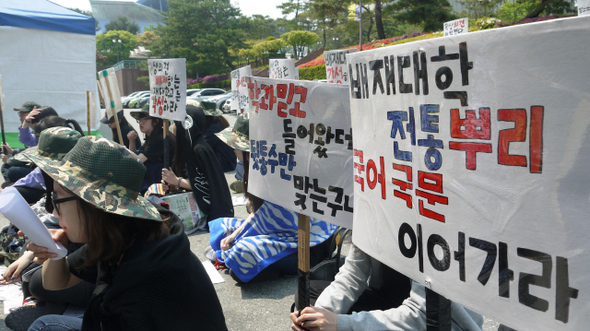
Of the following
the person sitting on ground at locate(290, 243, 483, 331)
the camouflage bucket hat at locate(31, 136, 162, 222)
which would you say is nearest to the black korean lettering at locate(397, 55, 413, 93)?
the person sitting on ground at locate(290, 243, 483, 331)

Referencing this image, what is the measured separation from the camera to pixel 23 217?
155 cm

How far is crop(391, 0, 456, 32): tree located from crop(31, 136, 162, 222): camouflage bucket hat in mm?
27291

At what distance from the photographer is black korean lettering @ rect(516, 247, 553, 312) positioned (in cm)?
105

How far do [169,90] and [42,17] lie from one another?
239 inches

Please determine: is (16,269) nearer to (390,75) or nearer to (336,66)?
(390,75)

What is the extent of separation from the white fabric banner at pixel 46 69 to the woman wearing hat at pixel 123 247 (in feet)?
27.4

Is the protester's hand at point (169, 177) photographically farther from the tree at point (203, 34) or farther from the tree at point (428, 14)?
the tree at point (203, 34)

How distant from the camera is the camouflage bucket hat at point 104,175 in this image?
1651mm

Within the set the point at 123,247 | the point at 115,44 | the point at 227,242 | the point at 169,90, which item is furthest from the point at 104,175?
the point at 115,44

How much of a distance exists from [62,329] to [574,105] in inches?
87.0

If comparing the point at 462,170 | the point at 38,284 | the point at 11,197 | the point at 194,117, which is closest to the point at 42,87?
the point at 194,117

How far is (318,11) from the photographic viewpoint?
106 ft

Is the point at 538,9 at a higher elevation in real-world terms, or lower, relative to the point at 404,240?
higher

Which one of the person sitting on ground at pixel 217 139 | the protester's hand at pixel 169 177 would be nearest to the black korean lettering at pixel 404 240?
the protester's hand at pixel 169 177
